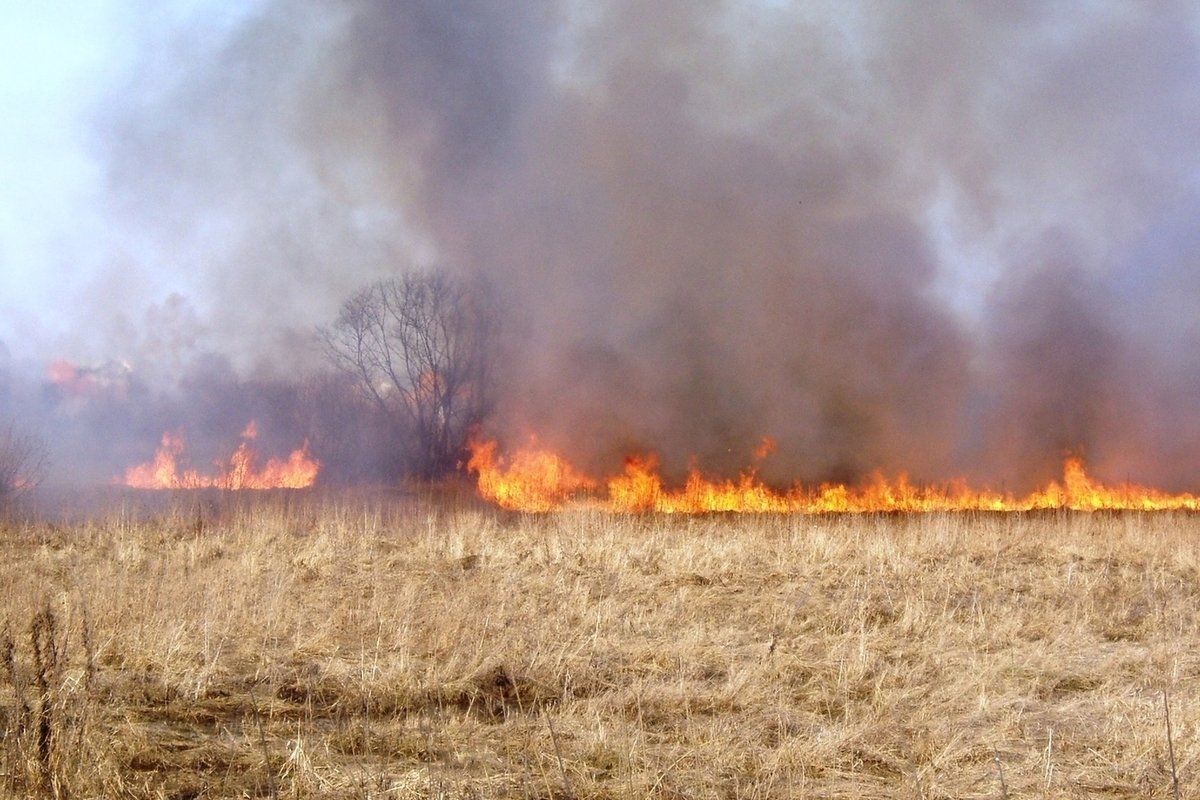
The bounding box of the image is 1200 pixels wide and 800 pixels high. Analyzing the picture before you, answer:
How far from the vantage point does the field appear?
15.5 feet

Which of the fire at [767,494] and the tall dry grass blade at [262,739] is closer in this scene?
the tall dry grass blade at [262,739]

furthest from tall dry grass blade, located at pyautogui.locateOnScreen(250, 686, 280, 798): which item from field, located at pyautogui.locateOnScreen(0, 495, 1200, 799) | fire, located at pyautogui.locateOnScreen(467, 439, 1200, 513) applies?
fire, located at pyautogui.locateOnScreen(467, 439, 1200, 513)

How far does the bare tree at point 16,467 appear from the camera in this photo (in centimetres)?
1894

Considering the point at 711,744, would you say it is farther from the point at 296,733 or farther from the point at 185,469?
the point at 185,469

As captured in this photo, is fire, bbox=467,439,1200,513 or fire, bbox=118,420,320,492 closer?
fire, bbox=467,439,1200,513

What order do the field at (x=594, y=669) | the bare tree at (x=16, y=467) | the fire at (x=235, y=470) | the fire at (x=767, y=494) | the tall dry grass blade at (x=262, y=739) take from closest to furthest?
the tall dry grass blade at (x=262, y=739) → the field at (x=594, y=669) → the bare tree at (x=16, y=467) → the fire at (x=767, y=494) → the fire at (x=235, y=470)

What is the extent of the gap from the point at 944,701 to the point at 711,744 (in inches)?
83.2

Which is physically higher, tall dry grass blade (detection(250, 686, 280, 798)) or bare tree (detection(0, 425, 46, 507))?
bare tree (detection(0, 425, 46, 507))

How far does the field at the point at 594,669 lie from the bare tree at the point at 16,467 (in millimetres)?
6049

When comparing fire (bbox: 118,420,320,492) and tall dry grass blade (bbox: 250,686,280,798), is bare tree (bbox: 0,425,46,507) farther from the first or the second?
tall dry grass blade (bbox: 250,686,280,798)

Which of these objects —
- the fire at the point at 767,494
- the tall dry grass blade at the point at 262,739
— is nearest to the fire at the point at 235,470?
the fire at the point at 767,494

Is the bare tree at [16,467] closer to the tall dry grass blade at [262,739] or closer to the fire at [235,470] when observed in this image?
the fire at [235,470]

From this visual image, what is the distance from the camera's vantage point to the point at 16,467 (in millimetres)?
18984

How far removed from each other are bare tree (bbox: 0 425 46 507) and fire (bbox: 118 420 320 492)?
7148 mm
